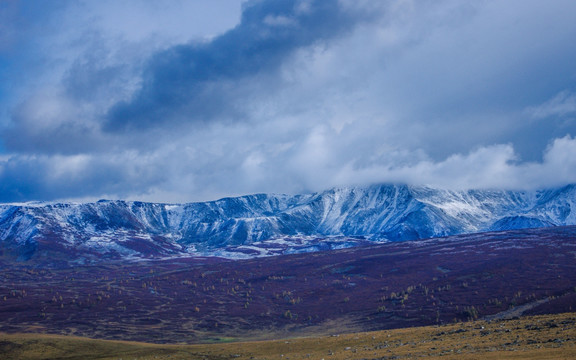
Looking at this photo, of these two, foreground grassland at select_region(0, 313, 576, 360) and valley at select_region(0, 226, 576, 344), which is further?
valley at select_region(0, 226, 576, 344)

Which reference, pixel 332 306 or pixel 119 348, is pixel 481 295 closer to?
pixel 332 306

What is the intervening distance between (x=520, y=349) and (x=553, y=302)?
5852 centimetres

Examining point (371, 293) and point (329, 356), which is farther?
point (371, 293)

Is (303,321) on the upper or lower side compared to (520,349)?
lower

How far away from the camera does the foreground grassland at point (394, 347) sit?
38.9 meters

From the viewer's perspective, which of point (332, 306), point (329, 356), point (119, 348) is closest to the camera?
point (329, 356)

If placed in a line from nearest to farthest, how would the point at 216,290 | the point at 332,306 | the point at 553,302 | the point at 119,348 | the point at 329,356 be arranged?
the point at 329,356 → the point at 119,348 → the point at 553,302 → the point at 332,306 → the point at 216,290

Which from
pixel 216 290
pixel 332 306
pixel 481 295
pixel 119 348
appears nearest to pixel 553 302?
pixel 481 295

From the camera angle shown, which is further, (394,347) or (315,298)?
(315,298)

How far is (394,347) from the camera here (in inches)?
2005

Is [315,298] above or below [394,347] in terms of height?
Answer: below

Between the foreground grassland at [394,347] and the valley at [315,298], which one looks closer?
the foreground grassland at [394,347]

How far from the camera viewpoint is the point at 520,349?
124 ft

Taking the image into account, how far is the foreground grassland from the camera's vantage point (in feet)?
128
